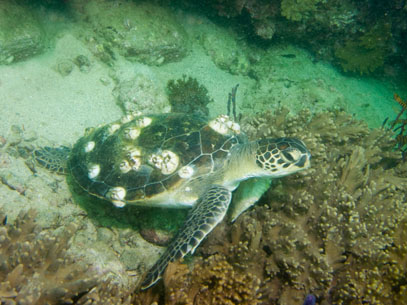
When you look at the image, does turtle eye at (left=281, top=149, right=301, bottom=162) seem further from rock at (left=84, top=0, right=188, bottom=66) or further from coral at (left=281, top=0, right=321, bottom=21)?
coral at (left=281, top=0, right=321, bottom=21)

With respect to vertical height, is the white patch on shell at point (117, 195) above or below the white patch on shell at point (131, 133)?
below

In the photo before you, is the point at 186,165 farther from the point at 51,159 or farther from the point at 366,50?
the point at 366,50

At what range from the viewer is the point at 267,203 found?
311 cm

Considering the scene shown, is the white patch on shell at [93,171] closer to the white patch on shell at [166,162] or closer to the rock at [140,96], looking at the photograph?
the white patch on shell at [166,162]

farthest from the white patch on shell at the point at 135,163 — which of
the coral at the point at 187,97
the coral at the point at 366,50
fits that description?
the coral at the point at 366,50

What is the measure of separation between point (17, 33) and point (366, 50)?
30.4 ft

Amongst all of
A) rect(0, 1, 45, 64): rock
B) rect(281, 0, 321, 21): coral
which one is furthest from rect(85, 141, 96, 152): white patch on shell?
rect(281, 0, 321, 21): coral

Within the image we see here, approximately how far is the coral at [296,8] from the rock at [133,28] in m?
2.88

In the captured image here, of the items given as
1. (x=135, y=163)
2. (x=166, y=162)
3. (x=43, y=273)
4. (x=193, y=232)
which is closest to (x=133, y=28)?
(x=135, y=163)

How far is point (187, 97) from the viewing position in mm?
5457

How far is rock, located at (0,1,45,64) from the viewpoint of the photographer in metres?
4.69

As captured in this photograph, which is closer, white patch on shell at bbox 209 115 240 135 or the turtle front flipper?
the turtle front flipper

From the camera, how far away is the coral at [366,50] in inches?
292

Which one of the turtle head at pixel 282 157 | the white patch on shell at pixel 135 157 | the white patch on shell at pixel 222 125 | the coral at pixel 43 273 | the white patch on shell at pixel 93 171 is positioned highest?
the turtle head at pixel 282 157
